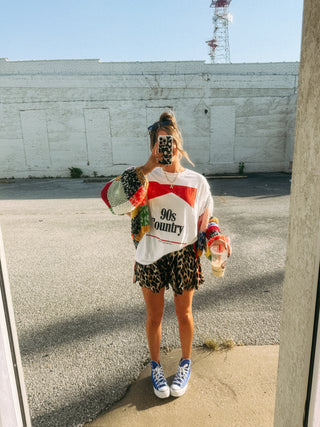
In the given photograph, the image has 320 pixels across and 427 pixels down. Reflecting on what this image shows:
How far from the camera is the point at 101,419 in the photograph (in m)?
1.83

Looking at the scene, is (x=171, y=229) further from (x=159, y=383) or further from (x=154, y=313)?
Answer: (x=159, y=383)

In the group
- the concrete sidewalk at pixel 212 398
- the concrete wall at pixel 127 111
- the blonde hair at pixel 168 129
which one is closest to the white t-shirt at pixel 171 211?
the blonde hair at pixel 168 129

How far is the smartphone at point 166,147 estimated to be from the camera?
1.55m

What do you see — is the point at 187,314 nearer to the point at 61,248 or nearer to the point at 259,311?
the point at 259,311

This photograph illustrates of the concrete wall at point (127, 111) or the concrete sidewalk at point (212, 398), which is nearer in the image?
the concrete sidewalk at point (212, 398)

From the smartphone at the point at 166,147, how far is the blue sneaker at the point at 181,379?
1.48 m

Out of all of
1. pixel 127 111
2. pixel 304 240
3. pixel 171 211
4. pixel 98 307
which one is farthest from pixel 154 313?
pixel 127 111

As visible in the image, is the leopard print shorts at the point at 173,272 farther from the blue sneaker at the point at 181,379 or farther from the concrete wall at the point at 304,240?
the concrete wall at the point at 304,240

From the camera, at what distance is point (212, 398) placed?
195 cm

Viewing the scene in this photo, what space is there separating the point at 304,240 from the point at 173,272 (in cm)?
102

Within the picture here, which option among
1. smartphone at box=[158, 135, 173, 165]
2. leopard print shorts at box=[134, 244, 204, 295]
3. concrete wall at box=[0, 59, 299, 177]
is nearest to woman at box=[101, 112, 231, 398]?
leopard print shorts at box=[134, 244, 204, 295]

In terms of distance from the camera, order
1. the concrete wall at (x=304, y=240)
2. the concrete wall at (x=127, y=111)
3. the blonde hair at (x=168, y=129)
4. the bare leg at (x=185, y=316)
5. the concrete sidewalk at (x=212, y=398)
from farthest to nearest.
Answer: the concrete wall at (x=127, y=111) → the bare leg at (x=185, y=316) → the concrete sidewalk at (x=212, y=398) → the blonde hair at (x=168, y=129) → the concrete wall at (x=304, y=240)

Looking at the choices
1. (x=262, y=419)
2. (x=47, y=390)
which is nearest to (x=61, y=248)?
(x=47, y=390)

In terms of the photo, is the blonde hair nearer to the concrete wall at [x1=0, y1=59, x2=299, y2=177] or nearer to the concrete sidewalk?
the concrete sidewalk
